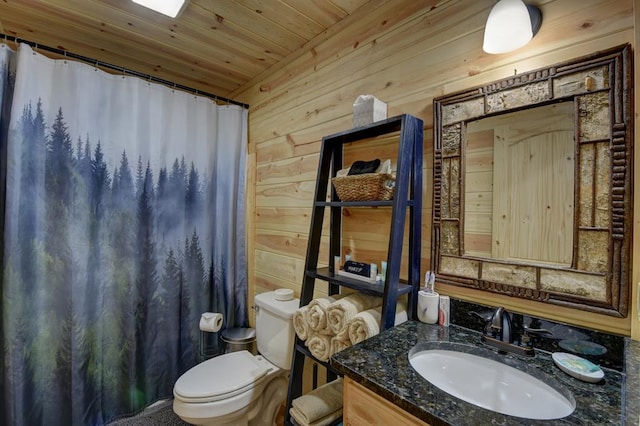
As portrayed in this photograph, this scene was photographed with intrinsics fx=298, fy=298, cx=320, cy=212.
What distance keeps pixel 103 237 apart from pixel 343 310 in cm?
154

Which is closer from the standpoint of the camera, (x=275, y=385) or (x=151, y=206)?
(x=275, y=385)

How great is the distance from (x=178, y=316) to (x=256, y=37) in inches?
73.6

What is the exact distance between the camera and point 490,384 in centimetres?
89

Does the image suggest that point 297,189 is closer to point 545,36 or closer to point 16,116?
point 545,36

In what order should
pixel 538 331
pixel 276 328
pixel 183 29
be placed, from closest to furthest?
pixel 538 331, pixel 276 328, pixel 183 29

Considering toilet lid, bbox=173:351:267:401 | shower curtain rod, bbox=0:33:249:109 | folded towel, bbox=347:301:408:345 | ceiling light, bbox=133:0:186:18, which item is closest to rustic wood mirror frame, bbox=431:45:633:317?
folded towel, bbox=347:301:408:345

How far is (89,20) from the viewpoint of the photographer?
168 centimetres

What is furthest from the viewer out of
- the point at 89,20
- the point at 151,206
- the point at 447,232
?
the point at 151,206

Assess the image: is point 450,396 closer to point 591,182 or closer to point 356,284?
point 356,284

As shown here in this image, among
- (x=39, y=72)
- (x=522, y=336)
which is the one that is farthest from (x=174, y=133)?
(x=522, y=336)

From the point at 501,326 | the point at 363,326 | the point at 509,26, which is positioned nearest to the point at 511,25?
the point at 509,26

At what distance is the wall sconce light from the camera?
3.04ft

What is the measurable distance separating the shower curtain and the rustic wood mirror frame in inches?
71.7

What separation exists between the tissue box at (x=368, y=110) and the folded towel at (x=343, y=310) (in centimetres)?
77
